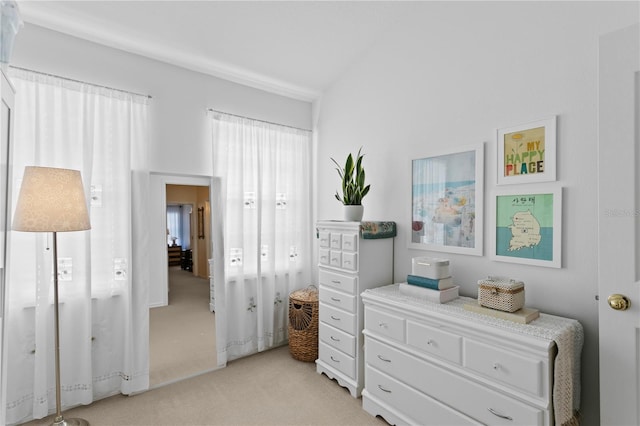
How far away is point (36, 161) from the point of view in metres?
2.17

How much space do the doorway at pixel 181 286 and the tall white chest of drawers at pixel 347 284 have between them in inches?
42.1

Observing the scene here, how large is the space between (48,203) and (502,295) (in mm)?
2633

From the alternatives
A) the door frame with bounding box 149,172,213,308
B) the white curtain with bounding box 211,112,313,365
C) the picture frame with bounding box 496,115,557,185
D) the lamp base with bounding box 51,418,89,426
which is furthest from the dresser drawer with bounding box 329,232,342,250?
the lamp base with bounding box 51,418,89,426

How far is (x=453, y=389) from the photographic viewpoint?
71.8 inches

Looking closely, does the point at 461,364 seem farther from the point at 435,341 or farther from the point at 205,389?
the point at 205,389

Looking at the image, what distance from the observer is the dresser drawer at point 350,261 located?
2564mm

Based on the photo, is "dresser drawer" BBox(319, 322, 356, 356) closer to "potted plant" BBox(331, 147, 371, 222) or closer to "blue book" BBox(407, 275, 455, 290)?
"blue book" BBox(407, 275, 455, 290)

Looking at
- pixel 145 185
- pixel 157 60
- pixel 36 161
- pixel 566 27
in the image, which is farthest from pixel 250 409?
pixel 566 27

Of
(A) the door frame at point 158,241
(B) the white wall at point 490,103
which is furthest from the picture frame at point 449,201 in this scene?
(A) the door frame at point 158,241

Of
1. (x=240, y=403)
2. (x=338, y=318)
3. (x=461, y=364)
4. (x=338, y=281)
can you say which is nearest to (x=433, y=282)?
(x=461, y=364)

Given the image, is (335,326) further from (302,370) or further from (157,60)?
(157,60)

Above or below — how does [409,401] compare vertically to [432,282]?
below

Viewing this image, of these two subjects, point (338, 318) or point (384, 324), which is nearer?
point (384, 324)

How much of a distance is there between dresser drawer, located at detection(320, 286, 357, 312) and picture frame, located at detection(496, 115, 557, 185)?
140 centimetres
